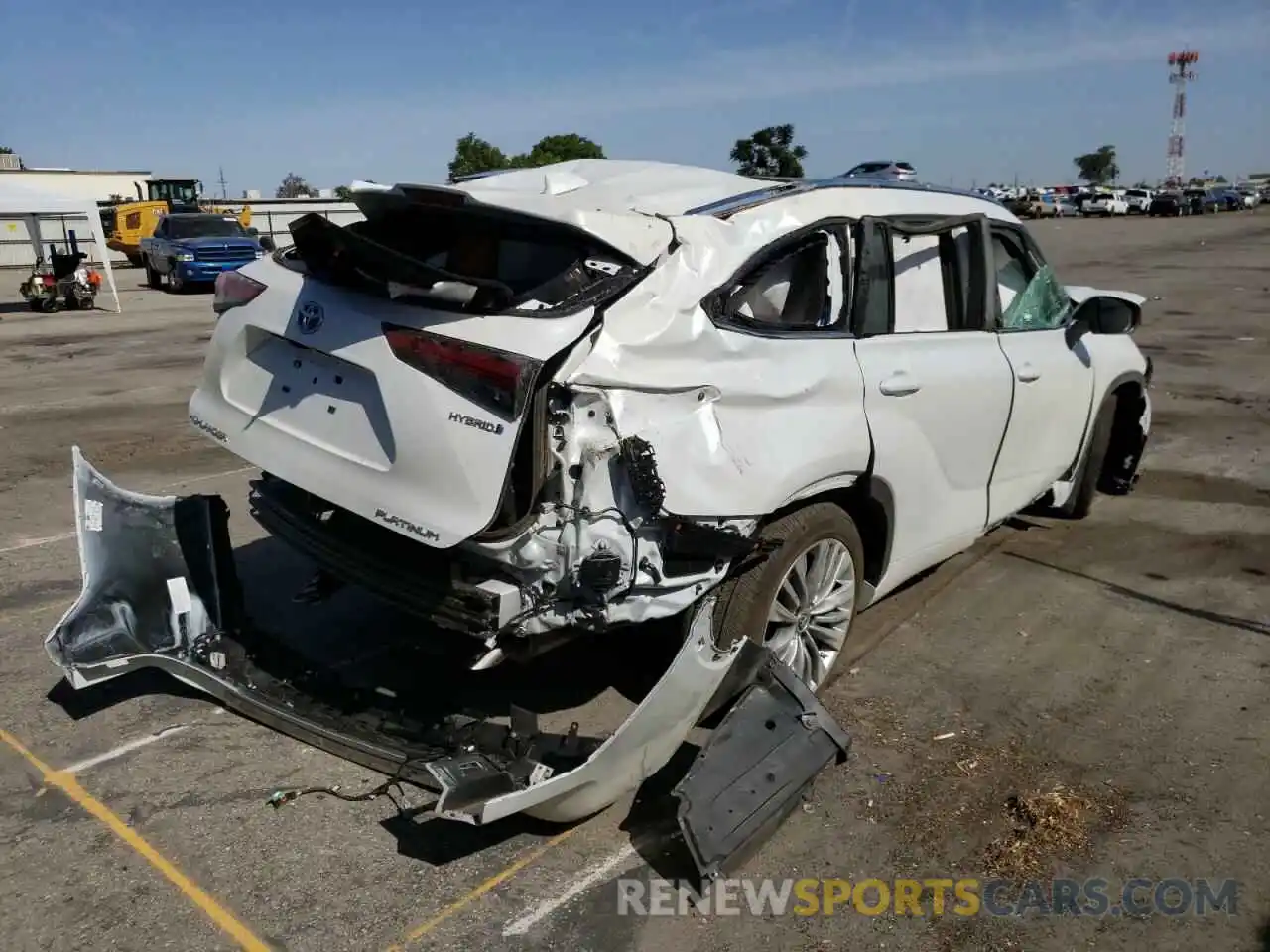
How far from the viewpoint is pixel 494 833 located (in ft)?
10.7

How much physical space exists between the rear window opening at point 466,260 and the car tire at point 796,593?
1050 mm

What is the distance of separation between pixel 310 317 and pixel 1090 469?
465cm

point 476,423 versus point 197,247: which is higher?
point 197,247

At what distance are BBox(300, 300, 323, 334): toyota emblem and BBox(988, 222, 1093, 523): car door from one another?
2.98 metres

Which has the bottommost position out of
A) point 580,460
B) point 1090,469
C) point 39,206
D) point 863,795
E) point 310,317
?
point 863,795

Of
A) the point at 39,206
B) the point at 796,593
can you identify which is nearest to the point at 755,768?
the point at 796,593

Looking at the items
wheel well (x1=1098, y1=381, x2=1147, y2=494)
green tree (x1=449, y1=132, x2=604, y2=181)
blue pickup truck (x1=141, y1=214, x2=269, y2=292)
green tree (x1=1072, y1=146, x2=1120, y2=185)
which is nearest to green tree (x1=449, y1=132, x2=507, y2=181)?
green tree (x1=449, y1=132, x2=604, y2=181)

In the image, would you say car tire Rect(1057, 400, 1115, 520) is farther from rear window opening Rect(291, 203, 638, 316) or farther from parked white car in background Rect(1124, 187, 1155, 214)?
parked white car in background Rect(1124, 187, 1155, 214)

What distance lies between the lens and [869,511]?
404 centimetres

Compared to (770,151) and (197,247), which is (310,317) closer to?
(197,247)

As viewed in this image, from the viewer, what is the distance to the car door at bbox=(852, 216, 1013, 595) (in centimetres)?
394

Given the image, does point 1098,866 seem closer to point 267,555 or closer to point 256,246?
point 267,555

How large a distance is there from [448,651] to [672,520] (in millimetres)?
1241

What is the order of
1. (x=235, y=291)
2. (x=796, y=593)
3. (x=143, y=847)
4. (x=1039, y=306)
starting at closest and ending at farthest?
(x=143, y=847)
(x=796, y=593)
(x=235, y=291)
(x=1039, y=306)
